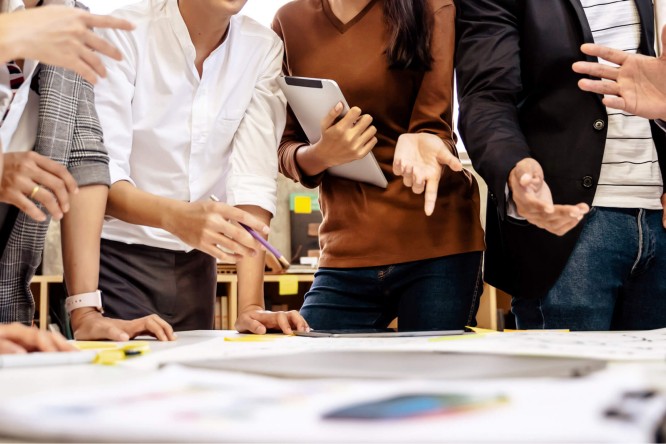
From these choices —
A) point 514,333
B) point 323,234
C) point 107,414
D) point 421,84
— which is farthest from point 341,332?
point 107,414

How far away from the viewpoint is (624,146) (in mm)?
1336

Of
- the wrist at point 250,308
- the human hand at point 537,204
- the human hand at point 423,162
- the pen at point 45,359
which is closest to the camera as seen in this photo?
the pen at point 45,359

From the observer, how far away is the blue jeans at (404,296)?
4.47 ft

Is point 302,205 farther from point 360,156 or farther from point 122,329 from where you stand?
point 122,329

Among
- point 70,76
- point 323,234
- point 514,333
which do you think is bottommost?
point 514,333

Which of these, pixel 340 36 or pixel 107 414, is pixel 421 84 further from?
pixel 107 414

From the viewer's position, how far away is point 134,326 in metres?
1.06

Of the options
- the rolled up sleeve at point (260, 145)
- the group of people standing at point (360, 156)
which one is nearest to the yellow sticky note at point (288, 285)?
the group of people standing at point (360, 156)

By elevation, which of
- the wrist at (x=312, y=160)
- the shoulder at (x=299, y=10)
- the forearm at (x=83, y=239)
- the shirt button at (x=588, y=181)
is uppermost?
the shoulder at (x=299, y=10)

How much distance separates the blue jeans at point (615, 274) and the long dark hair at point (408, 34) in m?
0.48

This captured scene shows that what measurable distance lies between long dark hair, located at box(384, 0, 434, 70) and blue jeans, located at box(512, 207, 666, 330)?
0.48 m

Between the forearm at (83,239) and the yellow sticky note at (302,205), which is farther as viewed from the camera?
the yellow sticky note at (302,205)

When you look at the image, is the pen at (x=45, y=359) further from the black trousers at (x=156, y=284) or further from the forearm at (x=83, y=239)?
the black trousers at (x=156, y=284)

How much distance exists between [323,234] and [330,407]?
112cm
